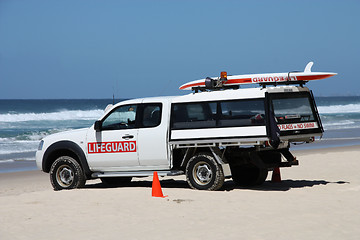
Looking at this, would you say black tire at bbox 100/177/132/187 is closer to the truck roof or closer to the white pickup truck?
the white pickup truck

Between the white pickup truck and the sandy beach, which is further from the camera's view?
the white pickup truck

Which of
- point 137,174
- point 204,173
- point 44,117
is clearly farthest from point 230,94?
point 44,117

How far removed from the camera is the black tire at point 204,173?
11.5 metres

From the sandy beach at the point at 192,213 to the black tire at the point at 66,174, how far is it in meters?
0.44

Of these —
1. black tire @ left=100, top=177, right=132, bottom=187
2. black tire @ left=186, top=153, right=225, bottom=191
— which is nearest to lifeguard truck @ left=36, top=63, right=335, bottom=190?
black tire @ left=186, top=153, right=225, bottom=191

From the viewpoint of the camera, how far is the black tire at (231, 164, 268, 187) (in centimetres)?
1282

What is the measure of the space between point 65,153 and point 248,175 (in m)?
3.70

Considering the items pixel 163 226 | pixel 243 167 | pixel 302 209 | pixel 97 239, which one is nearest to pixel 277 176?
pixel 243 167

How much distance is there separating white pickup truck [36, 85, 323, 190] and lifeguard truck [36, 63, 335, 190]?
0.06 ft

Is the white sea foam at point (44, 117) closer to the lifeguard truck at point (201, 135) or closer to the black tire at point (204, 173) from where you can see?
the lifeguard truck at point (201, 135)

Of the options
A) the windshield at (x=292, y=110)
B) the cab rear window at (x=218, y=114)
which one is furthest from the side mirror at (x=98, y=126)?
the windshield at (x=292, y=110)

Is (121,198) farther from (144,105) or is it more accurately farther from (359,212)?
(359,212)

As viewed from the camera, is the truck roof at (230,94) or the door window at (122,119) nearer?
the truck roof at (230,94)

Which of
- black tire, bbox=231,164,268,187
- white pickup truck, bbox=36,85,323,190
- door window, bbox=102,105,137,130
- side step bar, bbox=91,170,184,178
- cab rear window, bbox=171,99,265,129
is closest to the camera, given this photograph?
cab rear window, bbox=171,99,265,129
